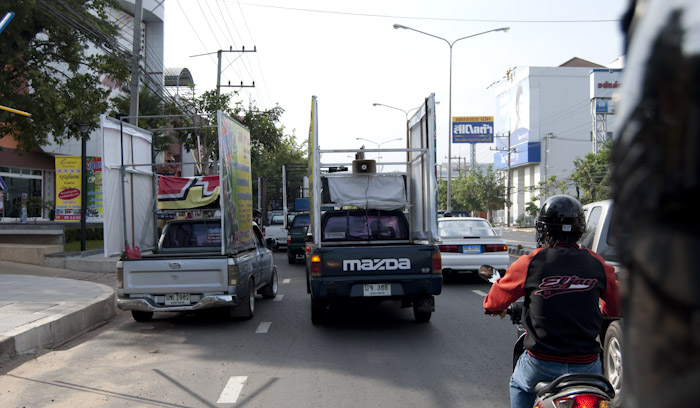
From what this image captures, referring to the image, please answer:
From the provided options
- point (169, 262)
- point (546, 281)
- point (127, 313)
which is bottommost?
point (127, 313)

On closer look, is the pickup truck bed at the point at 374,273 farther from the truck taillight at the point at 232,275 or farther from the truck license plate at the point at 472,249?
the truck license plate at the point at 472,249

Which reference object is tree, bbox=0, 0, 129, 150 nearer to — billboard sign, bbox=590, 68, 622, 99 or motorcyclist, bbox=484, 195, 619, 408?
motorcyclist, bbox=484, 195, 619, 408

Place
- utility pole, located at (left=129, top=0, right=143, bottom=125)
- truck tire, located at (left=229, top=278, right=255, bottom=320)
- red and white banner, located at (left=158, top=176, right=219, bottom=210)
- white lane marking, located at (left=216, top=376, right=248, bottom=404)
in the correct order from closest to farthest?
white lane marking, located at (left=216, top=376, right=248, bottom=404) → truck tire, located at (left=229, top=278, right=255, bottom=320) → red and white banner, located at (left=158, top=176, right=219, bottom=210) → utility pole, located at (left=129, top=0, right=143, bottom=125)

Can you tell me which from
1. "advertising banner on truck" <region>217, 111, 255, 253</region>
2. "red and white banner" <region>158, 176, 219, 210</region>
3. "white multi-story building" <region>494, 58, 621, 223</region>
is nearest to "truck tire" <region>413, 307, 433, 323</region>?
"advertising banner on truck" <region>217, 111, 255, 253</region>

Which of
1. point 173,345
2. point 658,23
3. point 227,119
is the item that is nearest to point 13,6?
point 227,119

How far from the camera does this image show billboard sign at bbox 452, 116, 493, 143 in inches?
2375

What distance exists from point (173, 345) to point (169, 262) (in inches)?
56.3

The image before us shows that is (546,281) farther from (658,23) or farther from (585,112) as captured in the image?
(585,112)

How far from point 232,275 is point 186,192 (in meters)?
3.49

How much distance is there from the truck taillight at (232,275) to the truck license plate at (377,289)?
2028 mm

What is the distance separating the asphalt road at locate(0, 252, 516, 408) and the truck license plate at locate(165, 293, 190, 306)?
1.44 ft

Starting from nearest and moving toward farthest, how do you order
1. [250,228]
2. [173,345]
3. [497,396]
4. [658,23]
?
[658,23] → [497,396] → [173,345] → [250,228]

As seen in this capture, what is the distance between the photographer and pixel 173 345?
301 inches

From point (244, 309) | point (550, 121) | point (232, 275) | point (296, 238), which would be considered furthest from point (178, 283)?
point (550, 121)
